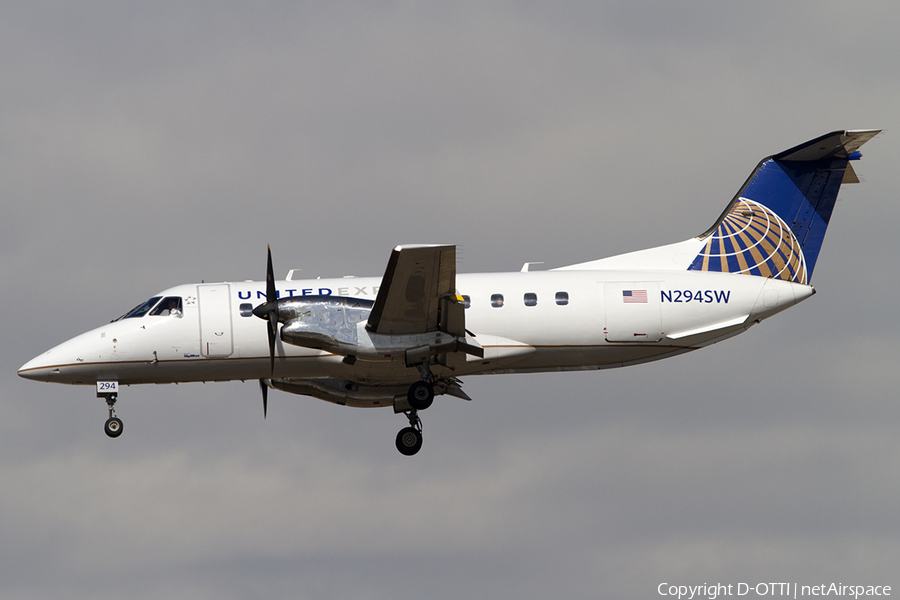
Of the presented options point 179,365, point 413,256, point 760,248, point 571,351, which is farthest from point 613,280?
point 179,365

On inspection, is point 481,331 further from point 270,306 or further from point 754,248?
point 754,248

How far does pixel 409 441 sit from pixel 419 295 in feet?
16.9

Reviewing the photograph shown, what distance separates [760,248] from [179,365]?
15.2 meters

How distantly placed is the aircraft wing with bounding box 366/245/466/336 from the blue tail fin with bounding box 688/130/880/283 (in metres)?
7.56

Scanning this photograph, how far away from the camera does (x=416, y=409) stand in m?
23.9

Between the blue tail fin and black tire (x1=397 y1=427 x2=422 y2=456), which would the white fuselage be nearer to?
black tire (x1=397 y1=427 x2=422 y2=456)

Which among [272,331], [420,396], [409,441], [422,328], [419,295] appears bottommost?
[409,441]

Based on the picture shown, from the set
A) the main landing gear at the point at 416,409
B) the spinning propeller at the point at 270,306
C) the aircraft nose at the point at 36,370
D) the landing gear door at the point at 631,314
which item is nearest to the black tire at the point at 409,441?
the main landing gear at the point at 416,409

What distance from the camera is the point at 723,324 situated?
25.0 meters

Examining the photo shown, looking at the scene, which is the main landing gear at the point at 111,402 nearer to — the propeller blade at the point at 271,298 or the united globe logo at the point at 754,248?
Answer: the propeller blade at the point at 271,298

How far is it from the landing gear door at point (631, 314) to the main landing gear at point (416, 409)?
14.7ft

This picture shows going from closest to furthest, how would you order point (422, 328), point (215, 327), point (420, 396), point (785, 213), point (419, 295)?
1. point (419, 295)
2. point (422, 328)
3. point (420, 396)
4. point (215, 327)
5. point (785, 213)

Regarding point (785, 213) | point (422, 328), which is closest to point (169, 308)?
point (422, 328)

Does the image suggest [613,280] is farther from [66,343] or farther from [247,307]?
[66,343]
